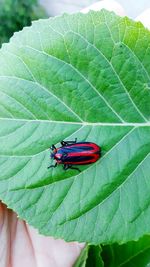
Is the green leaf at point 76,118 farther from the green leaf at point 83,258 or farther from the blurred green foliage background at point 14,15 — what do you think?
the blurred green foliage background at point 14,15

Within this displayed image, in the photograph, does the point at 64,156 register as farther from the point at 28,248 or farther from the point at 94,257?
the point at 28,248

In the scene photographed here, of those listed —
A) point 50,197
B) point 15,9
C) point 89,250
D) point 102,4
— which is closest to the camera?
point 50,197

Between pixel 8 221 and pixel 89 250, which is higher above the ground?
pixel 8 221

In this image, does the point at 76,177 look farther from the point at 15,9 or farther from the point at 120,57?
the point at 15,9

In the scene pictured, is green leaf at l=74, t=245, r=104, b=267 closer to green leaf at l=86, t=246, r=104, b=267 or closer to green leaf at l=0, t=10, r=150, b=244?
green leaf at l=86, t=246, r=104, b=267

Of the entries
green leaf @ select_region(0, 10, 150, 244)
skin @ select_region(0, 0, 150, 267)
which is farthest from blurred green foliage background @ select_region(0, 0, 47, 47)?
green leaf @ select_region(0, 10, 150, 244)

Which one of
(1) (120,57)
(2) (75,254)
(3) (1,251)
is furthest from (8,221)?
(1) (120,57)

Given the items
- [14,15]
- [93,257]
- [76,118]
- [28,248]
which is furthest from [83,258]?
[14,15]
